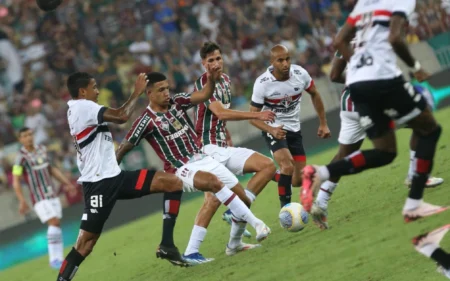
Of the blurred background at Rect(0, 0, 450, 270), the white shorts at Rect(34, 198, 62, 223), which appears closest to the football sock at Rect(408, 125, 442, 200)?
the white shorts at Rect(34, 198, 62, 223)

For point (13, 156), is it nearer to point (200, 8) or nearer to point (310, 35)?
point (200, 8)

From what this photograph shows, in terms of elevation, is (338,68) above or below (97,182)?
above

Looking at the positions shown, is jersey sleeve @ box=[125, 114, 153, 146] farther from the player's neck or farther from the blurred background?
the blurred background

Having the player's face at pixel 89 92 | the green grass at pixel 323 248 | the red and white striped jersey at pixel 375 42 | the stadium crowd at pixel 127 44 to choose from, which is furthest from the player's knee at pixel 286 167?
the stadium crowd at pixel 127 44

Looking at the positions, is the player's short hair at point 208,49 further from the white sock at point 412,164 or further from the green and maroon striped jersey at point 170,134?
the white sock at point 412,164

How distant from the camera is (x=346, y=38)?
8305mm

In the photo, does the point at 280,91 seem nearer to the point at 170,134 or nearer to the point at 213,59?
the point at 213,59

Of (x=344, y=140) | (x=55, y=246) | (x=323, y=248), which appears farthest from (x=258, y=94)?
(x=55, y=246)

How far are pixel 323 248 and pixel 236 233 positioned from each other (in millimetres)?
1388

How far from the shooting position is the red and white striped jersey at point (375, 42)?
26.0ft

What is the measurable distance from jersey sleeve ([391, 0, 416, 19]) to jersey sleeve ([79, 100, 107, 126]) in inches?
130

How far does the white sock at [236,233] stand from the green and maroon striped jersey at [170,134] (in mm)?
899

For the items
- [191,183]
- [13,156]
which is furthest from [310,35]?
[191,183]

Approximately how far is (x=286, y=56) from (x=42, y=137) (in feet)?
34.8
